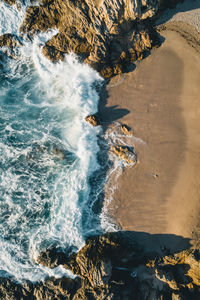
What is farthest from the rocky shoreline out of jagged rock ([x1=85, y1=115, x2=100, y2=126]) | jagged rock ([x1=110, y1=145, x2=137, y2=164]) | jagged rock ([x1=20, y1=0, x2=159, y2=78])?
jagged rock ([x1=85, y1=115, x2=100, y2=126])

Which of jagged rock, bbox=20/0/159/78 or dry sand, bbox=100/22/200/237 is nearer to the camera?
jagged rock, bbox=20/0/159/78

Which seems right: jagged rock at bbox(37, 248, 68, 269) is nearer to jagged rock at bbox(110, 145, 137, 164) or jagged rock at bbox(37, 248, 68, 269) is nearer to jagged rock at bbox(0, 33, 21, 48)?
jagged rock at bbox(110, 145, 137, 164)

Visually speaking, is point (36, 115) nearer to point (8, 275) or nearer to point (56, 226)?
point (56, 226)

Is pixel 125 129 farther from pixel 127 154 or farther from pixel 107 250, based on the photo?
pixel 107 250

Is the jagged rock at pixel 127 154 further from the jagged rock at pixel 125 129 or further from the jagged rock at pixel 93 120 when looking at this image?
the jagged rock at pixel 93 120

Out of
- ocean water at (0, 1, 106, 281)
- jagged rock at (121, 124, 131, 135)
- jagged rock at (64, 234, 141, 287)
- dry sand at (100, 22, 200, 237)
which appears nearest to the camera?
jagged rock at (64, 234, 141, 287)

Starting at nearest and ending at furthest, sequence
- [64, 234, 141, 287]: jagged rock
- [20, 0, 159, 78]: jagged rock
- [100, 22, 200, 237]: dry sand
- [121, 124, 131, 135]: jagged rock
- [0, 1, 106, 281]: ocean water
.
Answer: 1. [20, 0, 159, 78]: jagged rock
2. [64, 234, 141, 287]: jagged rock
3. [100, 22, 200, 237]: dry sand
4. [121, 124, 131, 135]: jagged rock
5. [0, 1, 106, 281]: ocean water
